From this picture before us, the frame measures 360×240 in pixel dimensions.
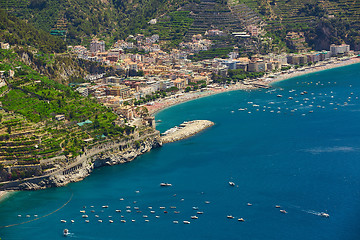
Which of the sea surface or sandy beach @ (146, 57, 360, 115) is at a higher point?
sandy beach @ (146, 57, 360, 115)

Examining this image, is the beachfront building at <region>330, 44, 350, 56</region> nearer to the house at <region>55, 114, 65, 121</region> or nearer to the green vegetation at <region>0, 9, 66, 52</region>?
the green vegetation at <region>0, 9, 66, 52</region>

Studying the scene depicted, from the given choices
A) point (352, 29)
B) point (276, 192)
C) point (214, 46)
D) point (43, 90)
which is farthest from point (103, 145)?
point (352, 29)

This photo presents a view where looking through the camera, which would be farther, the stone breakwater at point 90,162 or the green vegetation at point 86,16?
the green vegetation at point 86,16

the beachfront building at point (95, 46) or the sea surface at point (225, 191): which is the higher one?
the beachfront building at point (95, 46)

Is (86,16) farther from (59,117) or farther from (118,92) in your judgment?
(59,117)

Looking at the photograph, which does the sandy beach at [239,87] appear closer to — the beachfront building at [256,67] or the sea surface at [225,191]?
the beachfront building at [256,67]

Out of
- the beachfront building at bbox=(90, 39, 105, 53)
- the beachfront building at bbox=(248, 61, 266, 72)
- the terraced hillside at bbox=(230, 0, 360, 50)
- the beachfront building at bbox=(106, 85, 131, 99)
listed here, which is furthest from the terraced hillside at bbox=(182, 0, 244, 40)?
the beachfront building at bbox=(106, 85, 131, 99)

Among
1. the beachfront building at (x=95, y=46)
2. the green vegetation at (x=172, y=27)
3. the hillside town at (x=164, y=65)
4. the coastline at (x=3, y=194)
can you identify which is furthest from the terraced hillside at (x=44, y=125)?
the green vegetation at (x=172, y=27)

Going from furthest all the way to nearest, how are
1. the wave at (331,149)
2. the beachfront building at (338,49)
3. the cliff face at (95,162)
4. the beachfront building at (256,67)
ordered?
the beachfront building at (338,49), the beachfront building at (256,67), the wave at (331,149), the cliff face at (95,162)

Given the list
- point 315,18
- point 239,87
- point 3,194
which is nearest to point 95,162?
point 3,194
